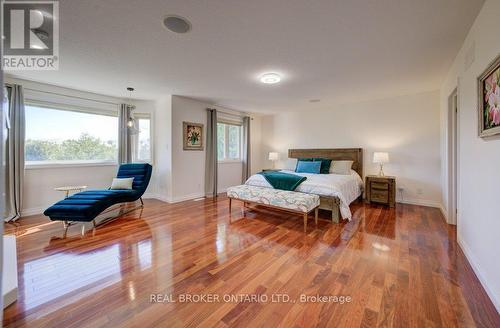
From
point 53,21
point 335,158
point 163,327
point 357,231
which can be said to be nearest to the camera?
point 163,327

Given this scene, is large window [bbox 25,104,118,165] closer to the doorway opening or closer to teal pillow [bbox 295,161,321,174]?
teal pillow [bbox 295,161,321,174]

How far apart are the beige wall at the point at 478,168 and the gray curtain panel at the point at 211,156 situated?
440cm

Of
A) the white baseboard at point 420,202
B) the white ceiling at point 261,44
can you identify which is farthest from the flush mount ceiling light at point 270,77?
the white baseboard at point 420,202

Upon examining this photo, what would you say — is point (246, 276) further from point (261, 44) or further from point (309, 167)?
point (309, 167)

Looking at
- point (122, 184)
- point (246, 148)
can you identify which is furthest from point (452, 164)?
point (122, 184)

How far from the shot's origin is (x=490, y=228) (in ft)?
5.51

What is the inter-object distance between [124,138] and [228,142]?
2.60m

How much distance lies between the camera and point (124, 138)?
4617mm

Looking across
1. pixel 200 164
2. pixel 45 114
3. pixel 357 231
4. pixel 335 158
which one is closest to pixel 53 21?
pixel 45 114

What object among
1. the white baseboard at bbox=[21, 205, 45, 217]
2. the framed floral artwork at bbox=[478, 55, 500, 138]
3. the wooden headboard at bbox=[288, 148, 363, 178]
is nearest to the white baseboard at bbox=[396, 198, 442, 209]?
the wooden headboard at bbox=[288, 148, 363, 178]

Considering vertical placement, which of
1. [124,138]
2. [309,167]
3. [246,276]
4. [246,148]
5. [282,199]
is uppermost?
[124,138]

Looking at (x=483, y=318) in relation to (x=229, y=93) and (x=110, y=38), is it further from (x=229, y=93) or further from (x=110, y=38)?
(x=229, y=93)

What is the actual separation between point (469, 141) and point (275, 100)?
3.42 metres

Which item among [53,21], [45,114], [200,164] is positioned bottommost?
[200,164]
